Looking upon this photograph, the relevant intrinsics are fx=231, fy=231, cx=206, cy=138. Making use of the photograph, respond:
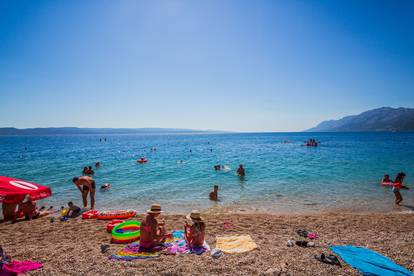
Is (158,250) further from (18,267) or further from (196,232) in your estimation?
(18,267)

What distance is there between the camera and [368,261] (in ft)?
17.4

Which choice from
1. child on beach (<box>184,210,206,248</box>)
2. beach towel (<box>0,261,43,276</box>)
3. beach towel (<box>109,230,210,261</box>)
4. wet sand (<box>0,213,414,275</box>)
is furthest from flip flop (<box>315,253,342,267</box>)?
beach towel (<box>0,261,43,276</box>)

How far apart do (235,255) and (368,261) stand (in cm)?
302

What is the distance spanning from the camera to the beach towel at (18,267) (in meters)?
4.47

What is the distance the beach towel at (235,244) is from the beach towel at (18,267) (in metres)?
4.31

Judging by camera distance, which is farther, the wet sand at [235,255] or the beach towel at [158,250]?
the beach towel at [158,250]

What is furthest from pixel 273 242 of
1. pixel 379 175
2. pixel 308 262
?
pixel 379 175

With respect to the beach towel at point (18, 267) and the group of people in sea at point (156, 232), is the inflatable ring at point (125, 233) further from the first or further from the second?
the beach towel at point (18, 267)

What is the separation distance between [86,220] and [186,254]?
207 inches

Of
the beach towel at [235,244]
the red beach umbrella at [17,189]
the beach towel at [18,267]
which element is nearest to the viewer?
the beach towel at [18,267]

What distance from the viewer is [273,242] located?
263 inches

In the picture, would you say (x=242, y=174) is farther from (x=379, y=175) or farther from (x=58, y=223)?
(x=58, y=223)

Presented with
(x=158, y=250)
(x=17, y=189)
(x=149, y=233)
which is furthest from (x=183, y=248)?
(x=17, y=189)

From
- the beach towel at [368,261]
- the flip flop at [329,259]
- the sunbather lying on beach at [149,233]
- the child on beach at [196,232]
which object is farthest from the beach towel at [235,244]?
the beach towel at [368,261]
